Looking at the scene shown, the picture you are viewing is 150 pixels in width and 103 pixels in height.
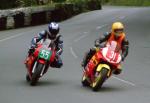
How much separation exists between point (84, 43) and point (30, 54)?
46.1ft

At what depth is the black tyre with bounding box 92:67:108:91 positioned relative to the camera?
44.5 ft

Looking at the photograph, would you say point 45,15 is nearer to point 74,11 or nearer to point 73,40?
point 74,11

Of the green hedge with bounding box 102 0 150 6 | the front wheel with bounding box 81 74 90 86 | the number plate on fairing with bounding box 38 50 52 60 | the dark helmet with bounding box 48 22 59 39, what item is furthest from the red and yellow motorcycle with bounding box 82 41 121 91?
the green hedge with bounding box 102 0 150 6

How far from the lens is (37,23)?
151ft

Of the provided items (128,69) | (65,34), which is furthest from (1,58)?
(65,34)

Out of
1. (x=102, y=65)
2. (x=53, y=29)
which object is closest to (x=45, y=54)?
(x=53, y=29)

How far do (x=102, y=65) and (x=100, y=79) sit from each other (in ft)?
1.10

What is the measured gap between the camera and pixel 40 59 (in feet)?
47.5

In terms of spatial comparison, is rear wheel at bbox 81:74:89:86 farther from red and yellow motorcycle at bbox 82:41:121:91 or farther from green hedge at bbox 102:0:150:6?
green hedge at bbox 102:0:150:6

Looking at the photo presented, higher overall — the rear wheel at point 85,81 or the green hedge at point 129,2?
the rear wheel at point 85,81

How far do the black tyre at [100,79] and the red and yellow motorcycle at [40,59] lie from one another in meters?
1.37

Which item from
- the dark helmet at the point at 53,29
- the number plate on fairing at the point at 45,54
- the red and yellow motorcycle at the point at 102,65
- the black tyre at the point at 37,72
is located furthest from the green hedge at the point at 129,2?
the red and yellow motorcycle at the point at 102,65

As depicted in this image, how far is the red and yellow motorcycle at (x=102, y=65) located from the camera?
13.6 metres

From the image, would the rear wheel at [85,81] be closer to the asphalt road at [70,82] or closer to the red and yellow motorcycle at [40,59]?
the asphalt road at [70,82]
